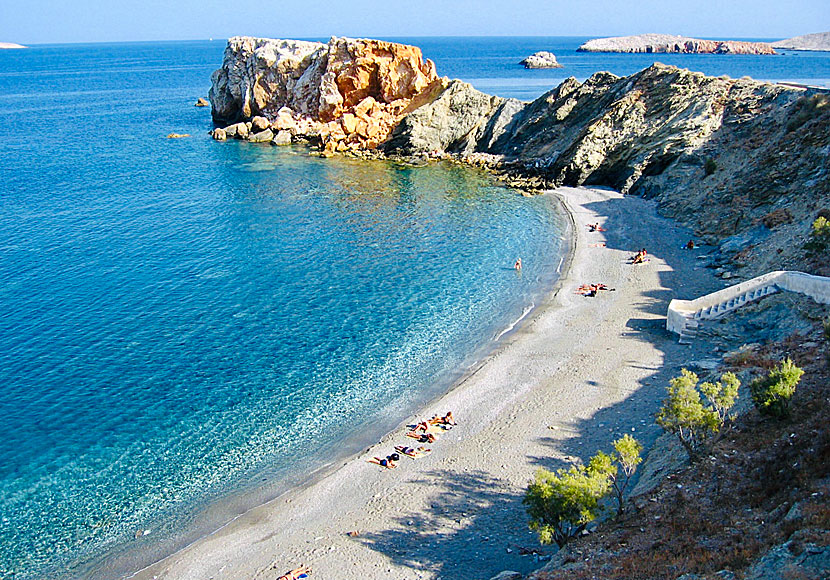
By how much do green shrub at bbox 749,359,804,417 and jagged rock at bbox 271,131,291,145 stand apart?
8233cm

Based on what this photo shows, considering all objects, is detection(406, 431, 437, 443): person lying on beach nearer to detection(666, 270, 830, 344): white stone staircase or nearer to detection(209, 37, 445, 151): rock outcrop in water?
detection(666, 270, 830, 344): white stone staircase

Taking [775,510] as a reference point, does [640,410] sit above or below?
below

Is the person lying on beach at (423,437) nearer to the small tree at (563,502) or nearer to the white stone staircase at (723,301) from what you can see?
the small tree at (563,502)

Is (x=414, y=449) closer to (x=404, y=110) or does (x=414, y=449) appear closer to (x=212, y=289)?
(x=212, y=289)

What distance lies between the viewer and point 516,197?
68.2 m

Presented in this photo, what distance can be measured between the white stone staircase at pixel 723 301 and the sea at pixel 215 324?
9641mm

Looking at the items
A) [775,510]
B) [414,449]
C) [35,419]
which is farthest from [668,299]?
[35,419]

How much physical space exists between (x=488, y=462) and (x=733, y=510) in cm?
1054

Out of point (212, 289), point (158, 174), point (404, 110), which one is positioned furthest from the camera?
point (404, 110)

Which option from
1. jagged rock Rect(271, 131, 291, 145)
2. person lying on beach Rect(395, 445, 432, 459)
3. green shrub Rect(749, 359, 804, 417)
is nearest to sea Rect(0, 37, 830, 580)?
person lying on beach Rect(395, 445, 432, 459)

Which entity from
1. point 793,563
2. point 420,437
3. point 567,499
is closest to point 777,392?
point 567,499

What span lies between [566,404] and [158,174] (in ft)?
210

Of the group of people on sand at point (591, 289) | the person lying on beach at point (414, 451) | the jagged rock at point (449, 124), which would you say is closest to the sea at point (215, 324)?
the person lying on beach at point (414, 451)

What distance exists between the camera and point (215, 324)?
4016 cm
